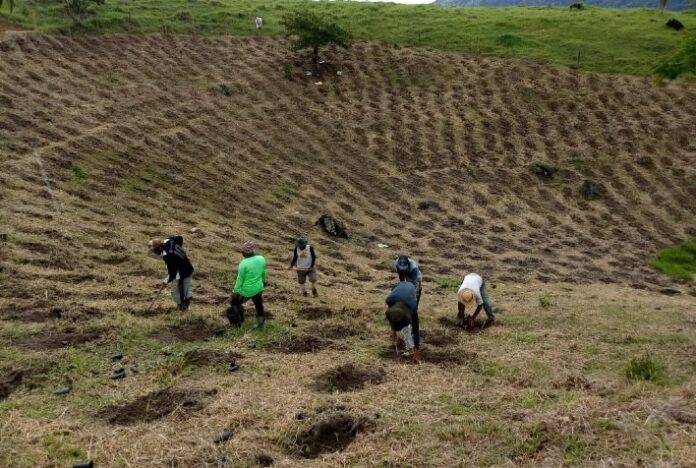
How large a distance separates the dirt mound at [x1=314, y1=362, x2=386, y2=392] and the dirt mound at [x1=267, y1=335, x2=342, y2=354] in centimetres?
136

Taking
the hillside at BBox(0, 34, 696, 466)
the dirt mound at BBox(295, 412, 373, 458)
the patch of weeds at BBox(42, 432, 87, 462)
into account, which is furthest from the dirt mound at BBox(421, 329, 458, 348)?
the patch of weeds at BBox(42, 432, 87, 462)

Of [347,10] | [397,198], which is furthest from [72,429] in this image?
[347,10]

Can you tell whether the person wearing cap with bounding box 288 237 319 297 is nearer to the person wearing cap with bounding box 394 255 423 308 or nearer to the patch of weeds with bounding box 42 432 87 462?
the person wearing cap with bounding box 394 255 423 308

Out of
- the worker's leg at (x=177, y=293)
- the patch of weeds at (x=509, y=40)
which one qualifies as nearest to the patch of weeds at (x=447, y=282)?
the worker's leg at (x=177, y=293)

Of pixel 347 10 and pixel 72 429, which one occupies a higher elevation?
pixel 347 10

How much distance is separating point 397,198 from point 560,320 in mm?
14130

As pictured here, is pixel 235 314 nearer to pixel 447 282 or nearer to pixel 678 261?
pixel 447 282

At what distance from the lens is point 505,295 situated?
16.8 metres

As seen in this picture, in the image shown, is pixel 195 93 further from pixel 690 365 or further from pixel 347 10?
pixel 690 365

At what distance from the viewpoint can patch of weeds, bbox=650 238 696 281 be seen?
21281 millimetres

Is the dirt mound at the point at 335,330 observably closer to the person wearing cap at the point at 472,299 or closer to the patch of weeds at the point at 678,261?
the person wearing cap at the point at 472,299

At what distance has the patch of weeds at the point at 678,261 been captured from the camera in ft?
69.8

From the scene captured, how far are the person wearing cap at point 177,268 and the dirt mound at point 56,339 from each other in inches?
74.1

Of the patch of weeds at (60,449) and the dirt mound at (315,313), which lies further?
the dirt mound at (315,313)
